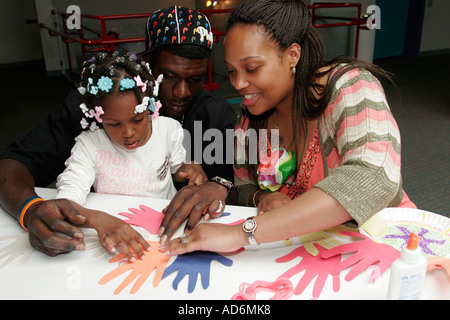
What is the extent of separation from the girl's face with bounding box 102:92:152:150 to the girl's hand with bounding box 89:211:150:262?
324mm

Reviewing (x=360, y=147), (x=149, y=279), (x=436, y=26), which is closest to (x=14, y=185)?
(x=149, y=279)

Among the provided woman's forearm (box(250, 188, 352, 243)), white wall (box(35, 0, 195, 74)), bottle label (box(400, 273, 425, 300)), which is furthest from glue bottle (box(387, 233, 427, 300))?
white wall (box(35, 0, 195, 74))

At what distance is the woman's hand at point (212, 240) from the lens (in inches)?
41.6

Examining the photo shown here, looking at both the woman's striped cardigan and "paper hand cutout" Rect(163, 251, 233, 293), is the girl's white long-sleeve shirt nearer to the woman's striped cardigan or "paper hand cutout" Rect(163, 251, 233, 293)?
"paper hand cutout" Rect(163, 251, 233, 293)

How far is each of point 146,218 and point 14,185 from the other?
51 centimetres

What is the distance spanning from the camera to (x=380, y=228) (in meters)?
1.13

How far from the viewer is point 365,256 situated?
1017mm

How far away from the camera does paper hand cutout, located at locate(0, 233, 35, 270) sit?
3.64 feet

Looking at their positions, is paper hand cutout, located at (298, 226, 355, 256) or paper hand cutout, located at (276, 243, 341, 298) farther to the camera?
paper hand cutout, located at (298, 226, 355, 256)

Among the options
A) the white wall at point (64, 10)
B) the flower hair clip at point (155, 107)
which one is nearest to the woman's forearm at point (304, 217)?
the flower hair clip at point (155, 107)

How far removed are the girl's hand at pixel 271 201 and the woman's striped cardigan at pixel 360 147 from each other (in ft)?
0.59

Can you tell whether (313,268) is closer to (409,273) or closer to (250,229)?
(250,229)

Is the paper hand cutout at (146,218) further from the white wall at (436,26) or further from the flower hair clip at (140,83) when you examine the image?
the white wall at (436,26)
